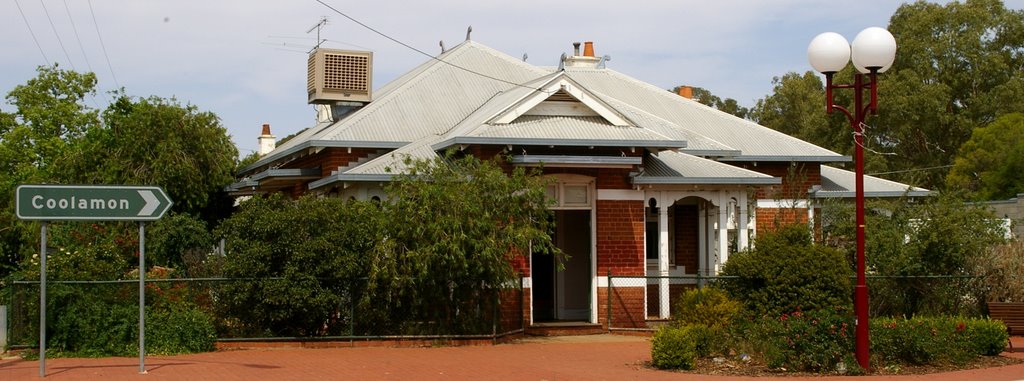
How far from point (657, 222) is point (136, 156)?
12.4m

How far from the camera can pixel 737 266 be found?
65.5ft

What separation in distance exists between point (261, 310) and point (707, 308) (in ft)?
24.0

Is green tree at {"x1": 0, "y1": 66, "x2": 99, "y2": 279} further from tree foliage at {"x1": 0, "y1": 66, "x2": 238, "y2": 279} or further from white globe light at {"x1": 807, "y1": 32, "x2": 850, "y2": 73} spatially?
white globe light at {"x1": 807, "y1": 32, "x2": 850, "y2": 73}

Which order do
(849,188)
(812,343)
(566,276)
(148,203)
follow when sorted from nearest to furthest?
(148,203) → (812,343) → (566,276) → (849,188)

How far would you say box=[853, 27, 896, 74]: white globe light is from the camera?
1456 centimetres

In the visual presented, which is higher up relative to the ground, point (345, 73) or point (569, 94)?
point (345, 73)

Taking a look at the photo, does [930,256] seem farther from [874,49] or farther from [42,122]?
[42,122]

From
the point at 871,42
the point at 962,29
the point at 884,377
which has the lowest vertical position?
the point at 884,377

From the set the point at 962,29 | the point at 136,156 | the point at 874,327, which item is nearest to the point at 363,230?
the point at 874,327

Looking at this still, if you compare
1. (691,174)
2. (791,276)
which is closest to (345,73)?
(691,174)

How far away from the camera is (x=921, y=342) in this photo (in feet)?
51.2

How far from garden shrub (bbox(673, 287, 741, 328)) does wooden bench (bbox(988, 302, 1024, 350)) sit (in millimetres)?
4665

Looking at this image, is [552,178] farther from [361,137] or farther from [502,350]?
[361,137]

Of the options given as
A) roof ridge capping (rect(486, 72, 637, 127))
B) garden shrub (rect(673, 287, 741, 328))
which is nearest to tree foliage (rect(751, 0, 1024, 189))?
roof ridge capping (rect(486, 72, 637, 127))
